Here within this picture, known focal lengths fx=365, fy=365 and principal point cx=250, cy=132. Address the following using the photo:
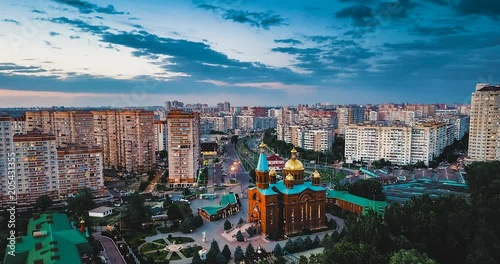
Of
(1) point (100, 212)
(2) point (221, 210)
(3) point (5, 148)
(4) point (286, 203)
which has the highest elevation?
(3) point (5, 148)

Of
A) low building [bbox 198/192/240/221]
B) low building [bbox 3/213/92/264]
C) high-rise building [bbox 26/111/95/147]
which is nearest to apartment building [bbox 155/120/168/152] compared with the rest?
high-rise building [bbox 26/111/95/147]

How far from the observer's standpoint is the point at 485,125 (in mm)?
35250

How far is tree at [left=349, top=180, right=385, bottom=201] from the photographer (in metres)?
24.5

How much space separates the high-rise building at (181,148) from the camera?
3141cm

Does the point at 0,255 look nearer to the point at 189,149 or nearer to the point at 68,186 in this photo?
the point at 68,186

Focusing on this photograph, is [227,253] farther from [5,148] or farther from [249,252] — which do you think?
[5,148]

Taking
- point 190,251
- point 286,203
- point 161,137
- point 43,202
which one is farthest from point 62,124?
point 286,203

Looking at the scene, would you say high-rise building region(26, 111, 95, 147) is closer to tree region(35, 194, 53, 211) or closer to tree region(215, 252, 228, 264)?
tree region(35, 194, 53, 211)

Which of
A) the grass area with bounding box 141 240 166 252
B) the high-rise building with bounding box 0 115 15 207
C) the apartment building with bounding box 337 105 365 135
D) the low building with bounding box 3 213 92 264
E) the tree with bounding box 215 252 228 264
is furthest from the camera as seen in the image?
the apartment building with bounding box 337 105 365 135

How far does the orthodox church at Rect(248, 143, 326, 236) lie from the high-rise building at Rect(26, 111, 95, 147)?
23.0 metres

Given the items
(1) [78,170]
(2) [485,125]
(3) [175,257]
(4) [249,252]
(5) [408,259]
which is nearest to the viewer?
(5) [408,259]

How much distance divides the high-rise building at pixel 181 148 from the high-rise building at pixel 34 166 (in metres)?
9.15

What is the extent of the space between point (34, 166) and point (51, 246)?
40.8ft

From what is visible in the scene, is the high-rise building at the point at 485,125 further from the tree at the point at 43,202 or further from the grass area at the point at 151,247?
the tree at the point at 43,202
